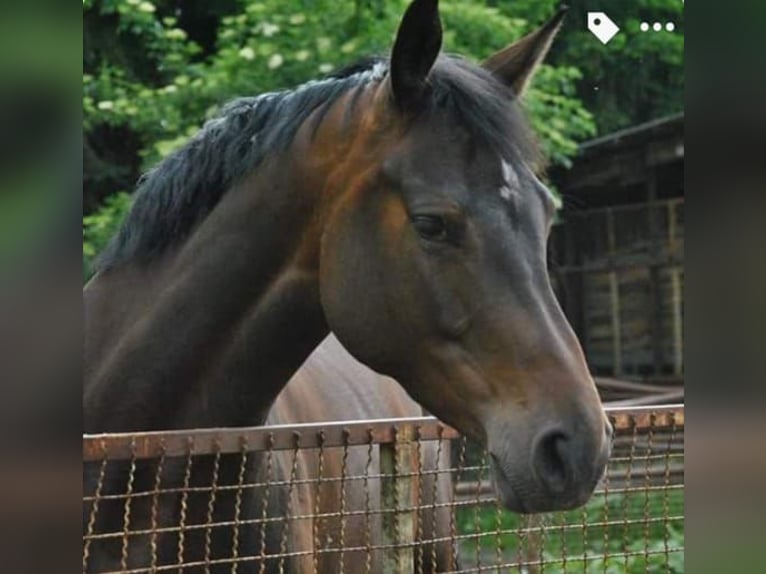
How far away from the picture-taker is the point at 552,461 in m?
1.60

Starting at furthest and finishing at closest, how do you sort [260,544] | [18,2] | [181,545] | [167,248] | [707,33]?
[167,248] → [260,544] → [181,545] → [707,33] → [18,2]

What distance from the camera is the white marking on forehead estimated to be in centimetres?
175

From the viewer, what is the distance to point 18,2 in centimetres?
57

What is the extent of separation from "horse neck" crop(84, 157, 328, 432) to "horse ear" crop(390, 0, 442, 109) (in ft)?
0.72

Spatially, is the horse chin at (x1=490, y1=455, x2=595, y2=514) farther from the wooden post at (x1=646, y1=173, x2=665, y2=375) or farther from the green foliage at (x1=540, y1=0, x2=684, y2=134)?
the wooden post at (x1=646, y1=173, x2=665, y2=375)

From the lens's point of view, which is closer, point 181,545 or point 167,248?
point 181,545

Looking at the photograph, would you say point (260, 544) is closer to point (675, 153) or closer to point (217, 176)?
point (217, 176)

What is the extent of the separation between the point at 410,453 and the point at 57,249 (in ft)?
4.99

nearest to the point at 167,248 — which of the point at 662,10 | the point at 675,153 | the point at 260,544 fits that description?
the point at 260,544

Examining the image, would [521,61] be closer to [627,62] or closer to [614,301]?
[627,62]

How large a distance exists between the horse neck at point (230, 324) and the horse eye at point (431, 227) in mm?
233

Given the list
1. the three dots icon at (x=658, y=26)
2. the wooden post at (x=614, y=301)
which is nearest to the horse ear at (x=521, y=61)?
the three dots icon at (x=658, y=26)

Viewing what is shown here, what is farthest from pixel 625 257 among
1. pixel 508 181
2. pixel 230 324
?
pixel 508 181

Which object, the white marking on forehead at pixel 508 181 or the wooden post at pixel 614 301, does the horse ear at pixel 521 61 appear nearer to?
the white marking on forehead at pixel 508 181
